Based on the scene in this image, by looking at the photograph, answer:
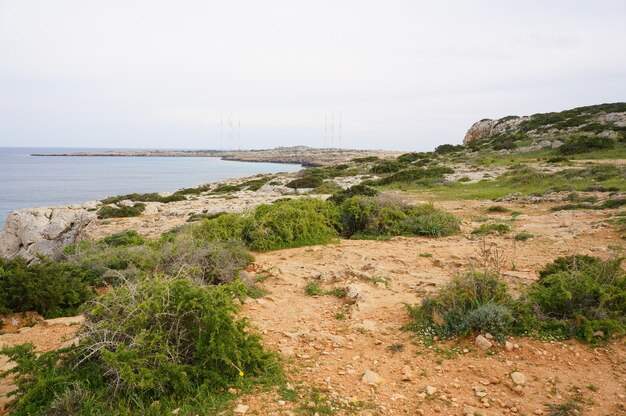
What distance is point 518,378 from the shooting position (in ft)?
13.8

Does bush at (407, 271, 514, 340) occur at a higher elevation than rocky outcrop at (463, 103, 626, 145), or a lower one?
lower

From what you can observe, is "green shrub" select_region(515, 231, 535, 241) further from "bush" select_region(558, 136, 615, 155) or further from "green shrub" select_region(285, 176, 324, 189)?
"bush" select_region(558, 136, 615, 155)

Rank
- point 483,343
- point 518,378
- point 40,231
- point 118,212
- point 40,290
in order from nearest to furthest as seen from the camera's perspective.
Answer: point 518,378
point 483,343
point 40,290
point 40,231
point 118,212

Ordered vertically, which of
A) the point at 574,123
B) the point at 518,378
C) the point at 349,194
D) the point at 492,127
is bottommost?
the point at 518,378

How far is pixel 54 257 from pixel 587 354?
1065 cm

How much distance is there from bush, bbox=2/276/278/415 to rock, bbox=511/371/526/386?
2547mm

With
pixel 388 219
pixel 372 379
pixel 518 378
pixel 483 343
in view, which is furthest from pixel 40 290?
pixel 388 219

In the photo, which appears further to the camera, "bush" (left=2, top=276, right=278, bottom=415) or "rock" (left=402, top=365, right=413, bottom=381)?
"rock" (left=402, top=365, right=413, bottom=381)

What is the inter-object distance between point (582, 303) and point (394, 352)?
2540 millimetres

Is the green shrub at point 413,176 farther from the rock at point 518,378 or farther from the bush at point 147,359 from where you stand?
the bush at point 147,359

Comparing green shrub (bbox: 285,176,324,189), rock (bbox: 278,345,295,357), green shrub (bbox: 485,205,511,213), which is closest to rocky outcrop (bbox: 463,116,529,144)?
green shrub (bbox: 285,176,324,189)

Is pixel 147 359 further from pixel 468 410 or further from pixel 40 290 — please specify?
pixel 40 290

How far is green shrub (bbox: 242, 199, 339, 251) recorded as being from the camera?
1033 cm

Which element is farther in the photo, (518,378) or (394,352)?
(394,352)
